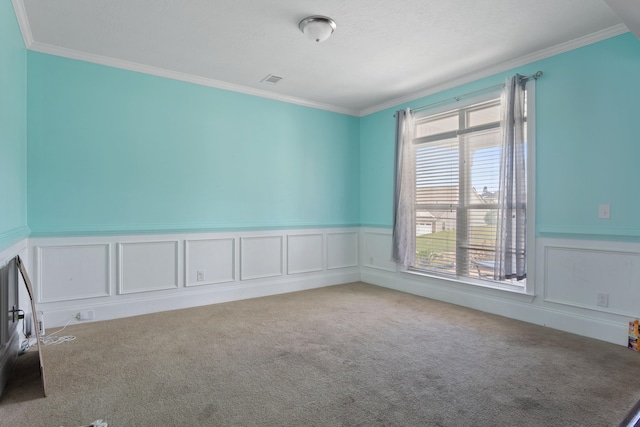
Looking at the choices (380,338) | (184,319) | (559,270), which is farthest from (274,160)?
(559,270)

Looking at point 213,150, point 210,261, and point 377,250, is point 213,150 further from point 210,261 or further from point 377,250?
point 377,250

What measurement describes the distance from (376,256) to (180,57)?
3.66 metres

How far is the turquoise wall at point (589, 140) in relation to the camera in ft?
9.39

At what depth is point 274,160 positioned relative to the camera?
4734 millimetres

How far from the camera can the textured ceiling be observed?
264 centimetres

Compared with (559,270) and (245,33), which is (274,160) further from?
(559,270)

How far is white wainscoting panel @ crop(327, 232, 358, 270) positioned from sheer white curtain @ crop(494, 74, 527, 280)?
2.35m

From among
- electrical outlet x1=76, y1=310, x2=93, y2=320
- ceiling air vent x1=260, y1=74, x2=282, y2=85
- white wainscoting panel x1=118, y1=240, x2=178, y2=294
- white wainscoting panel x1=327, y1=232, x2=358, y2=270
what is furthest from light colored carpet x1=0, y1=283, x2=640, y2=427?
ceiling air vent x1=260, y1=74, x2=282, y2=85

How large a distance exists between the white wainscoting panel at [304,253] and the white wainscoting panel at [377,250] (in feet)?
2.48

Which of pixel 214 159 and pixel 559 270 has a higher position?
pixel 214 159

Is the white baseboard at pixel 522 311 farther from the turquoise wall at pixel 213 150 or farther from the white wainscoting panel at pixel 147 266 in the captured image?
the white wainscoting panel at pixel 147 266

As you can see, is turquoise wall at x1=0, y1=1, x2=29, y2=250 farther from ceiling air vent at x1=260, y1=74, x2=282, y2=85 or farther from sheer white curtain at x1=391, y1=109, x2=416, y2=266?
sheer white curtain at x1=391, y1=109, x2=416, y2=266

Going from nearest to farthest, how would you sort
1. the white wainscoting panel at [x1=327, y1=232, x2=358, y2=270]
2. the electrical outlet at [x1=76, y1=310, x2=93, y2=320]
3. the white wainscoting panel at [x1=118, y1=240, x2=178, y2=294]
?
the electrical outlet at [x1=76, y1=310, x2=93, y2=320] < the white wainscoting panel at [x1=118, y1=240, x2=178, y2=294] < the white wainscoting panel at [x1=327, y1=232, x2=358, y2=270]

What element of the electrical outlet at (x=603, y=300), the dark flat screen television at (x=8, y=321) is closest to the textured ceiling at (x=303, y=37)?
the dark flat screen television at (x=8, y=321)
